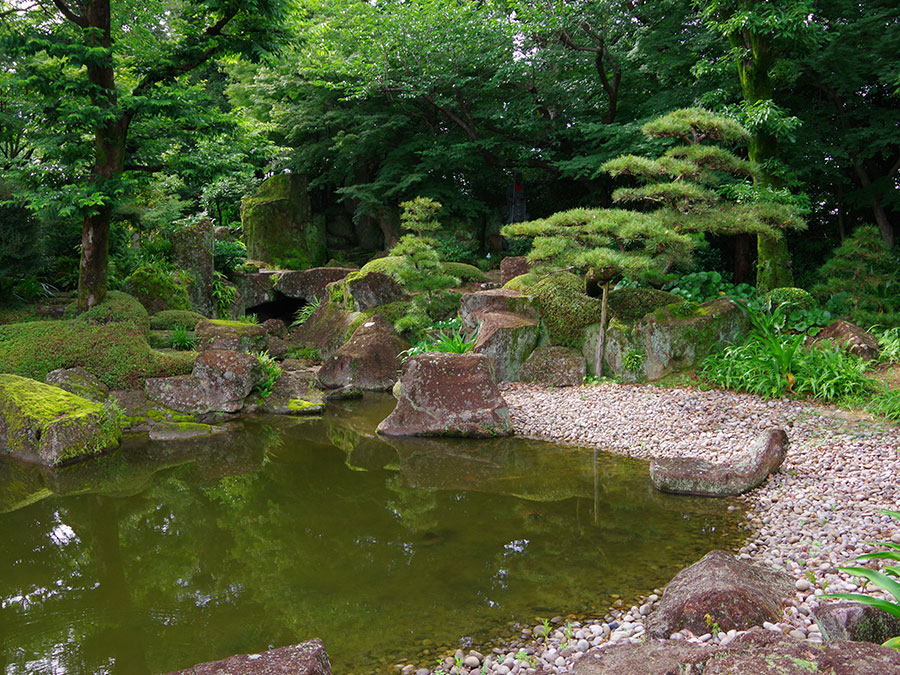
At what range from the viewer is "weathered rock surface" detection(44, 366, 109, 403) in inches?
284

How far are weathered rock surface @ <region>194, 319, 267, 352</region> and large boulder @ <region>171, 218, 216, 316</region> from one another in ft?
8.61

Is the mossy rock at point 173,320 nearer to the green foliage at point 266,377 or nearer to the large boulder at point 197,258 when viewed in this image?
the large boulder at point 197,258

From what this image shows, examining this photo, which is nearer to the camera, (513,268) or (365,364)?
(365,364)

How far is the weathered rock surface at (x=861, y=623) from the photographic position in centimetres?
223

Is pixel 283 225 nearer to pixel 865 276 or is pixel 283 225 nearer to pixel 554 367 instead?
pixel 554 367

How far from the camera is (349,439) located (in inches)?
274

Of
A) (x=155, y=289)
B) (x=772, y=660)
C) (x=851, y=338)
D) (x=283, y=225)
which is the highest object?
(x=283, y=225)

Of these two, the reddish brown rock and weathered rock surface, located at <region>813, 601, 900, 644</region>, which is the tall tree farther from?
weathered rock surface, located at <region>813, 601, 900, 644</region>

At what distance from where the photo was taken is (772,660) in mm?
1865

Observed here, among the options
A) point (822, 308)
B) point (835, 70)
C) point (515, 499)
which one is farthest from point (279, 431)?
point (835, 70)

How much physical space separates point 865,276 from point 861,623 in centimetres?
776

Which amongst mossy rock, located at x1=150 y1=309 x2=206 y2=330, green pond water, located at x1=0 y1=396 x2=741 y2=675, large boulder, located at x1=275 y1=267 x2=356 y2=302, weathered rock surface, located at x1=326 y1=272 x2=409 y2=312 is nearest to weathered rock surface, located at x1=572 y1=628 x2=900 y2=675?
green pond water, located at x1=0 y1=396 x2=741 y2=675

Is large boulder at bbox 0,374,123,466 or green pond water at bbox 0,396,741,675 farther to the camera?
large boulder at bbox 0,374,123,466

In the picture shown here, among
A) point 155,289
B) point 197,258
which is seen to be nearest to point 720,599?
point 155,289
